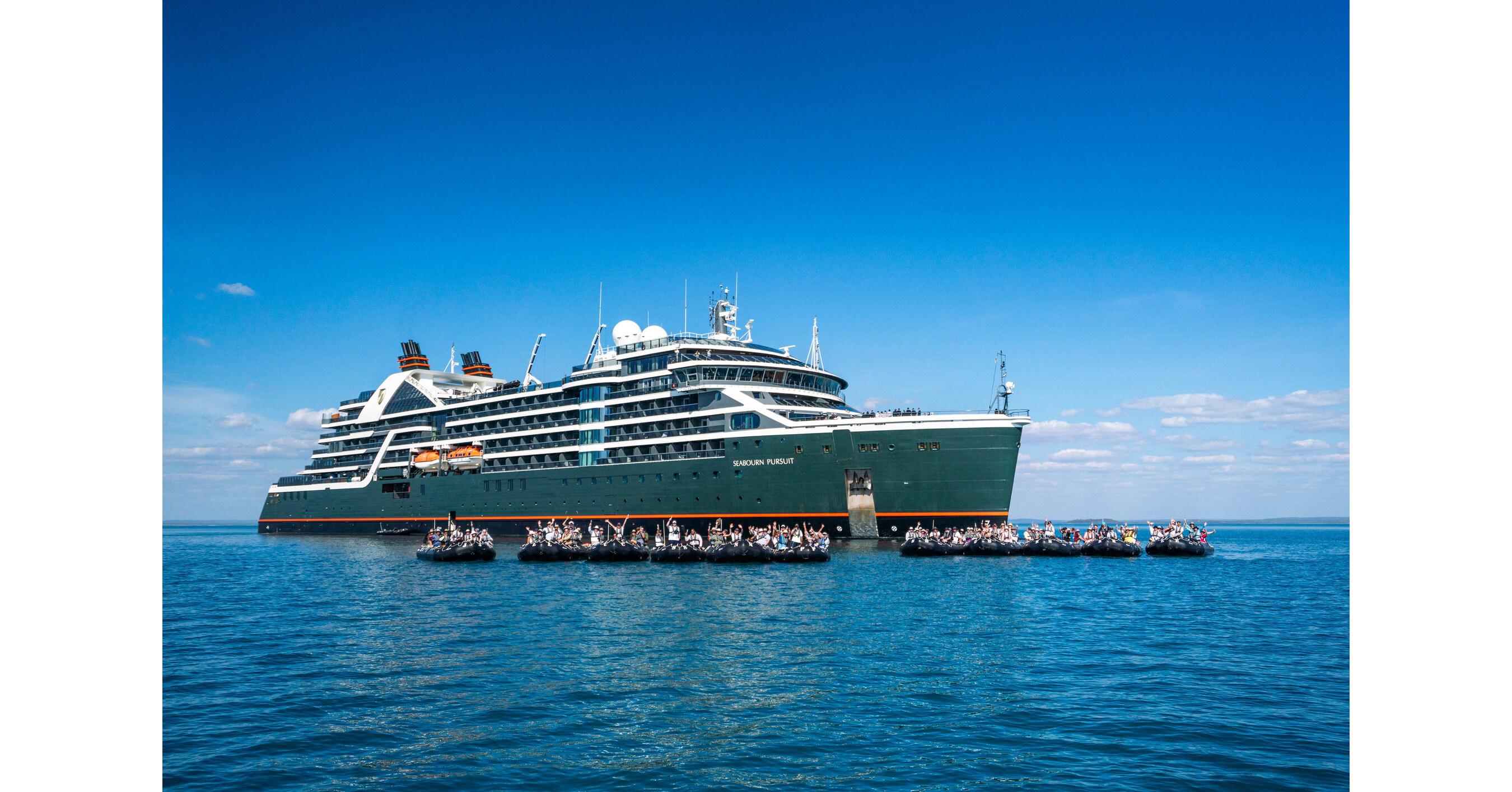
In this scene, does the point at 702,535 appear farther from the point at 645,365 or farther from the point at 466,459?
the point at 466,459

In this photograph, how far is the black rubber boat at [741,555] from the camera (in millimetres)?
50625

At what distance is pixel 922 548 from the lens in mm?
52062

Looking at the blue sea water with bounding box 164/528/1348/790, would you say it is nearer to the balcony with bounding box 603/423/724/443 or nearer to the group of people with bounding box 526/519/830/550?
the group of people with bounding box 526/519/830/550

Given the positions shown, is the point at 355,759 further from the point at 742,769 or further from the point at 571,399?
the point at 571,399

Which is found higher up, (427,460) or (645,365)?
(645,365)

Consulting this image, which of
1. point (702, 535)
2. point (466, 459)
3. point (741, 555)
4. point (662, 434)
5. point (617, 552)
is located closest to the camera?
point (741, 555)

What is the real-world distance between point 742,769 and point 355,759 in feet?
23.3

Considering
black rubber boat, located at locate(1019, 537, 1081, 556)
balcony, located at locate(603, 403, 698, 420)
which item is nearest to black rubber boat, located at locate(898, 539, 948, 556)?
black rubber boat, located at locate(1019, 537, 1081, 556)

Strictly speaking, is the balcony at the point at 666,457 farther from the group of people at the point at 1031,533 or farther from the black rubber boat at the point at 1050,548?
the black rubber boat at the point at 1050,548

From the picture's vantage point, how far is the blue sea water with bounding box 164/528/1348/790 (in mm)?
13984

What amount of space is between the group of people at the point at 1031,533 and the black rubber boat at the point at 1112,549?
0.43 metres

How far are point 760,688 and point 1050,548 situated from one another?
142 feet

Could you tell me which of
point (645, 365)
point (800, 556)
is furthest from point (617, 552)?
point (645, 365)

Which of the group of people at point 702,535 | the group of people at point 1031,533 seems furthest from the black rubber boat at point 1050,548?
the group of people at point 702,535
